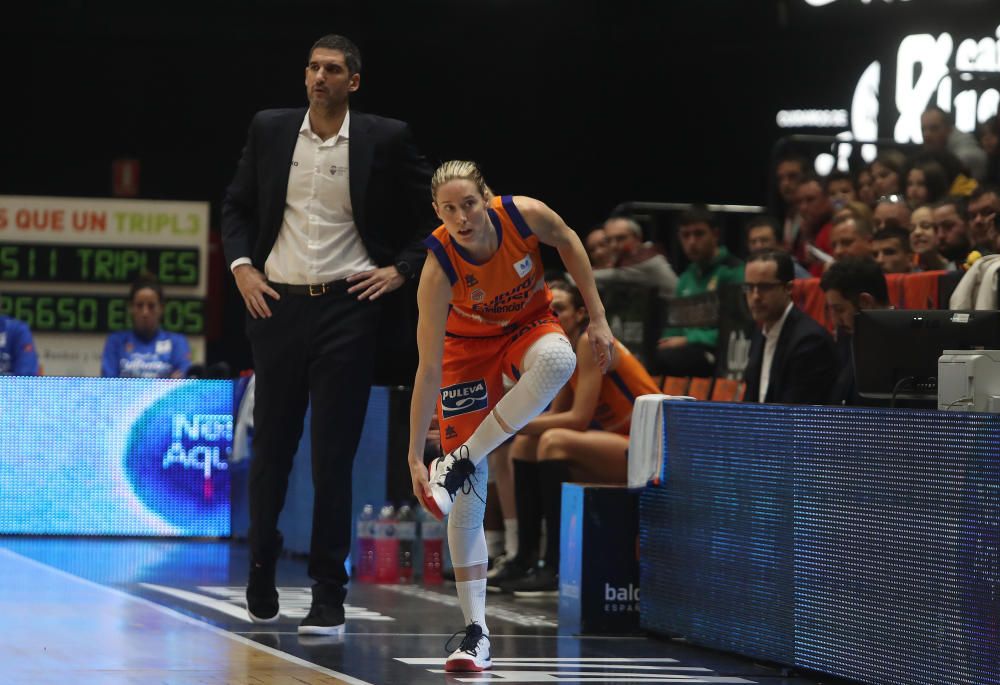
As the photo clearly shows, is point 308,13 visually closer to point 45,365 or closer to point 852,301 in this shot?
point 45,365

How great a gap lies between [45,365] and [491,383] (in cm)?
764

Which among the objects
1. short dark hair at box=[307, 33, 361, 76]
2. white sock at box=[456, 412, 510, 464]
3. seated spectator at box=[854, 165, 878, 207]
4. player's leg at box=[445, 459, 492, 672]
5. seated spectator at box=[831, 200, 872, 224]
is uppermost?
seated spectator at box=[854, 165, 878, 207]

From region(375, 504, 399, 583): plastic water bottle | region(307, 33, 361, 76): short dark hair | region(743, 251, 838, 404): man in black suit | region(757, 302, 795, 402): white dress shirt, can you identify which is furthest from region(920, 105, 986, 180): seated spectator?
region(307, 33, 361, 76): short dark hair

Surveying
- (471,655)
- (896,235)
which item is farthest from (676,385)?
(471,655)

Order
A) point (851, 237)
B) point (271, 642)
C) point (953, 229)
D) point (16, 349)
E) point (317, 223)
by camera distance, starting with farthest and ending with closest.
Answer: point (16, 349)
point (851, 237)
point (953, 229)
point (317, 223)
point (271, 642)

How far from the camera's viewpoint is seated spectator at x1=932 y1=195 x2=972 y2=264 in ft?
23.5

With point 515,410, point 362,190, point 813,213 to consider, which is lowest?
point 515,410

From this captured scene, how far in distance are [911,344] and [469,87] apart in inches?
466

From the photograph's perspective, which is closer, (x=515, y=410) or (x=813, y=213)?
(x=515, y=410)

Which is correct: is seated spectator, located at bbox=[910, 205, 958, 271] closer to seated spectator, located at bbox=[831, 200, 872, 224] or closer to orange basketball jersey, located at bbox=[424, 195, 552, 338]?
seated spectator, located at bbox=[831, 200, 872, 224]

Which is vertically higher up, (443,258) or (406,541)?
(443,258)

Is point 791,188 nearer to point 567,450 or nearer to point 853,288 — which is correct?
point 567,450

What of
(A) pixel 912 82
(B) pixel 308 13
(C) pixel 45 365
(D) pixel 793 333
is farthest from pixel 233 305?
(D) pixel 793 333

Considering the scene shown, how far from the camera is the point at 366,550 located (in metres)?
7.73
